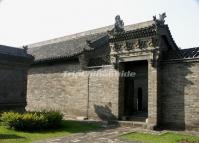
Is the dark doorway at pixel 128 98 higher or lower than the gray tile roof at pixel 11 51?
lower

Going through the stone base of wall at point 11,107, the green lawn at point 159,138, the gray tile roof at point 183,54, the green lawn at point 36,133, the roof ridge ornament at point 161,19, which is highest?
the roof ridge ornament at point 161,19

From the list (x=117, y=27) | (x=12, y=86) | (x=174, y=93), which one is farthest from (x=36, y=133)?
(x=117, y=27)

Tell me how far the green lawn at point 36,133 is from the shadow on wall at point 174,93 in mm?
3726

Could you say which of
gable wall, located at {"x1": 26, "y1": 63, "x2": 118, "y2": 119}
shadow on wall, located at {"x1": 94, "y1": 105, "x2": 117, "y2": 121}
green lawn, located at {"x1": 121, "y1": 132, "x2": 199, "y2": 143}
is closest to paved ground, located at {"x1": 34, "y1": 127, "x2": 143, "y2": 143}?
green lawn, located at {"x1": 121, "y1": 132, "x2": 199, "y2": 143}

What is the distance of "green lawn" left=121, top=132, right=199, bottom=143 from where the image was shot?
11.3 metres

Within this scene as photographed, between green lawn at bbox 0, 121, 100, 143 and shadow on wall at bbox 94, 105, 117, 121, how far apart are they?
2.06 meters

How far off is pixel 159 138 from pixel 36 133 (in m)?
5.42

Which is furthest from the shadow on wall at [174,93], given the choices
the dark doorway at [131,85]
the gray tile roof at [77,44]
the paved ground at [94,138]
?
the gray tile roof at [77,44]

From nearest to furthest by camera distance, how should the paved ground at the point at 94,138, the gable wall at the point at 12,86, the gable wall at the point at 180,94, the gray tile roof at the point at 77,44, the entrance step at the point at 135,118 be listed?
the paved ground at the point at 94,138, the gable wall at the point at 180,94, the gable wall at the point at 12,86, the entrance step at the point at 135,118, the gray tile roof at the point at 77,44

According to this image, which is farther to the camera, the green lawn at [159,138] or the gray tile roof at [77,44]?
the gray tile roof at [77,44]

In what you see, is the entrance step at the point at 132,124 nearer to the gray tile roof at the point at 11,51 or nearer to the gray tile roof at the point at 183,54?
the gray tile roof at the point at 183,54

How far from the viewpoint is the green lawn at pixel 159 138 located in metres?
11.3

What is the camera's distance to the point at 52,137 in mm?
11711

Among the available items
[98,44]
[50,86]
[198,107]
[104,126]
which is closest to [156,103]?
[198,107]
